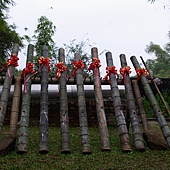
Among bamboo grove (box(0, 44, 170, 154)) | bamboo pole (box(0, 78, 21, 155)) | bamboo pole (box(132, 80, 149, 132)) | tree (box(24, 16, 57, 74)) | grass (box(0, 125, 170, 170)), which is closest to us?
grass (box(0, 125, 170, 170))

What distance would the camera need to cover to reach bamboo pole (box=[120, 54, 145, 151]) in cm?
341

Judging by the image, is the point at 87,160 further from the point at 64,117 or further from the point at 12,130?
the point at 12,130

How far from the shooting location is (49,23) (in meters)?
8.80

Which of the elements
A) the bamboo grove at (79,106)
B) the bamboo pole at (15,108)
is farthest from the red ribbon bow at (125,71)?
the bamboo pole at (15,108)

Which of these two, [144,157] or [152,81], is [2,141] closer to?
[144,157]

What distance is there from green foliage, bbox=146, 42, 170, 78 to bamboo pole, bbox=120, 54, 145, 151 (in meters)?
12.4

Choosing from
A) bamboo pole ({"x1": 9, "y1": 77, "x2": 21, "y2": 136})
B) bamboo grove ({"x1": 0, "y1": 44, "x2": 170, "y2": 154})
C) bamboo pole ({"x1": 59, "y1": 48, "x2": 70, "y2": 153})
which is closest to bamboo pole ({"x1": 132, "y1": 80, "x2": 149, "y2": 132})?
bamboo grove ({"x1": 0, "y1": 44, "x2": 170, "y2": 154})

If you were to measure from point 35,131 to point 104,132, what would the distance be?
5.45ft

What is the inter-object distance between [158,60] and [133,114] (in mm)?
15691

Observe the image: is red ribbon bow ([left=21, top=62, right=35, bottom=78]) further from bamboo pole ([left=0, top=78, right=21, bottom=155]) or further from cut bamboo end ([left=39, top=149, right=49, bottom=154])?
cut bamboo end ([left=39, top=149, right=49, bottom=154])

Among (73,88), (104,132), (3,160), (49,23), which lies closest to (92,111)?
(73,88)

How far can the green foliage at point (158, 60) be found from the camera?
17016 millimetres

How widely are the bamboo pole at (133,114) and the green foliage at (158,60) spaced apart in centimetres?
1242

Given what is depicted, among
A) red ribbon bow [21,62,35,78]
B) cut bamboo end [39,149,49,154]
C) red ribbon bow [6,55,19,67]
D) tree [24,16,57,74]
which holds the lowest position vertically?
cut bamboo end [39,149,49,154]
